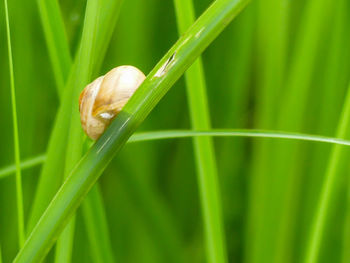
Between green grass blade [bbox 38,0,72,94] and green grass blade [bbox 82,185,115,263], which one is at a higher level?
green grass blade [bbox 38,0,72,94]

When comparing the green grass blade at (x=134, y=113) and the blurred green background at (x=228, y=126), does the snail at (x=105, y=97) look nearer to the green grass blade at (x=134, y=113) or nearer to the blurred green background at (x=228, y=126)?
the green grass blade at (x=134, y=113)

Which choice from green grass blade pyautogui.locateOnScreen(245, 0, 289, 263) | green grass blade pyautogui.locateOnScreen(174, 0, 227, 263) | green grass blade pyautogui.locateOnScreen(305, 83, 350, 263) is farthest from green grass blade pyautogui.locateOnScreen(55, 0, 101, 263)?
green grass blade pyautogui.locateOnScreen(245, 0, 289, 263)

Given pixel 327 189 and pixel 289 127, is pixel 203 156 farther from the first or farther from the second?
pixel 289 127

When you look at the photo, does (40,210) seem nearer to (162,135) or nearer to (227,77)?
(162,135)

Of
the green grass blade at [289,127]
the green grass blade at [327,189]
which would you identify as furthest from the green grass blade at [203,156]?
the green grass blade at [289,127]

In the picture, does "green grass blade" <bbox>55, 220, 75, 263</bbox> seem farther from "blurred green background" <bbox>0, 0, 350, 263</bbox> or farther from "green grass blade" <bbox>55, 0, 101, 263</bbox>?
"blurred green background" <bbox>0, 0, 350, 263</bbox>

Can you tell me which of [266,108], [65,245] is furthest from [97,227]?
[266,108]
